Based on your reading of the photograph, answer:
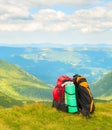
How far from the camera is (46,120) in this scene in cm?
1905

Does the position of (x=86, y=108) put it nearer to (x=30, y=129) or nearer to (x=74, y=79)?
(x=74, y=79)

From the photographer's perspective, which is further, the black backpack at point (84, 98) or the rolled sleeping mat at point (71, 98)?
the rolled sleeping mat at point (71, 98)

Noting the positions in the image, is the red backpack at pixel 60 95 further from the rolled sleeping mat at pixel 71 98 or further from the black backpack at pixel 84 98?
the black backpack at pixel 84 98

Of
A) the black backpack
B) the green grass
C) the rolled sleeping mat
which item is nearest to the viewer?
the green grass

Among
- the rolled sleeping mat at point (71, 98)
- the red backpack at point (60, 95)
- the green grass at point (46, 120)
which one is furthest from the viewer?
the red backpack at point (60, 95)

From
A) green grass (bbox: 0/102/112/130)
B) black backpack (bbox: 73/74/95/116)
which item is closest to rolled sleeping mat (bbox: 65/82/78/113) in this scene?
black backpack (bbox: 73/74/95/116)

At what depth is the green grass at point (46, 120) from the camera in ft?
57.5

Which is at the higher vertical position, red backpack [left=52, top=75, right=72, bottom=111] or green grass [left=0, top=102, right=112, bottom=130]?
red backpack [left=52, top=75, right=72, bottom=111]

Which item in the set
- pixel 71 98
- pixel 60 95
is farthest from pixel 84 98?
pixel 60 95

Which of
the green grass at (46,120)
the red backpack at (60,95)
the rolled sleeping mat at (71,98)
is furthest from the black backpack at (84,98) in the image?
Answer: the red backpack at (60,95)

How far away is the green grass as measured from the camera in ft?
57.5

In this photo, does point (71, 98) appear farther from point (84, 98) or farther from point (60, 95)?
point (60, 95)

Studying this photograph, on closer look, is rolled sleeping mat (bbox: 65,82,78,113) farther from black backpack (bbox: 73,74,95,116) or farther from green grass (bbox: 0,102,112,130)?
green grass (bbox: 0,102,112,130)

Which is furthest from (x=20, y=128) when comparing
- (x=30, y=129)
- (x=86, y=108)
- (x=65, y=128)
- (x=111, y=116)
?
(x=111, y=116)
